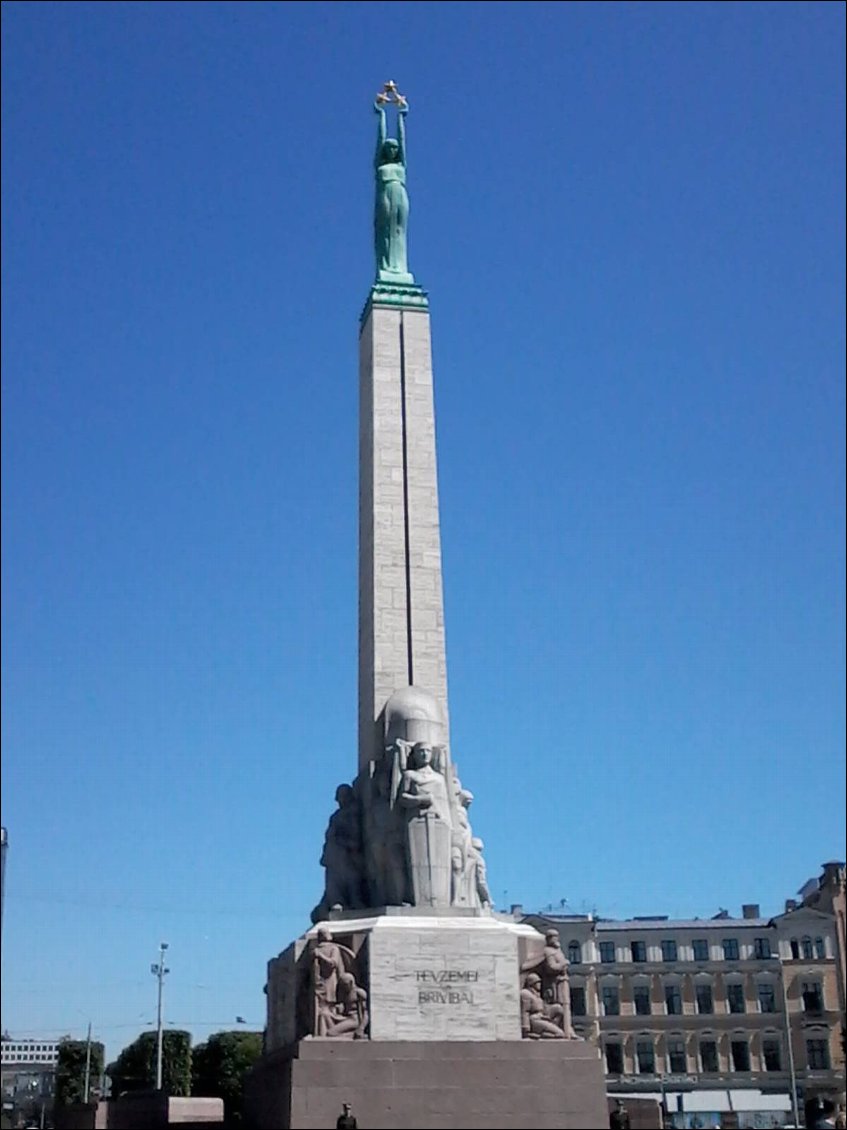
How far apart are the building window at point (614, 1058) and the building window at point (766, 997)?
764 centimetres

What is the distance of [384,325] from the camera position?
99.2 ft

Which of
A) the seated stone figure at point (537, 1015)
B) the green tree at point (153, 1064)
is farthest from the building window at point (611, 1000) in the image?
the seated stone figure at point (537, 1015)

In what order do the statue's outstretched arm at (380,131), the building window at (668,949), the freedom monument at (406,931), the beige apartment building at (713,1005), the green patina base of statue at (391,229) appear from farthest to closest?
the building window at (668,949) < the beige apartment building at (713,1005) < the statue's outstretched arm at (380,131) < the green patina base of statue at (391,229) < the freedom monument at (406,931)

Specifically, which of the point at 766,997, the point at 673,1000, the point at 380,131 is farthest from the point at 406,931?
the point at 766,997

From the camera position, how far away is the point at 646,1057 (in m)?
68.5

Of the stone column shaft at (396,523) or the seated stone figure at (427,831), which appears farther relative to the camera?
the stone column shaft at (396,523)

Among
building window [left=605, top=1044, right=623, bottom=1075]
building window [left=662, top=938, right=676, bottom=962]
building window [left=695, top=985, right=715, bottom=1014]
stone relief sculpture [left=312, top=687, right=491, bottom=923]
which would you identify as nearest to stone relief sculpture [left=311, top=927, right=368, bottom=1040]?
stone relief sculpture [left=312, top=687, right=491, bottom=923]

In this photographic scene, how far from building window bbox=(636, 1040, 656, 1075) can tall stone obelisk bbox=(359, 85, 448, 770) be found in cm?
4754

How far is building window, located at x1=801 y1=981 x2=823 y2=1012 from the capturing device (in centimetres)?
6950

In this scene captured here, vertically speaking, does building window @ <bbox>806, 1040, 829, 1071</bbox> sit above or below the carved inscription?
below

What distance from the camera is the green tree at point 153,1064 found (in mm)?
69000

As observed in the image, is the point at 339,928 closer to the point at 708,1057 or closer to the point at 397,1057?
the point at 397,1057

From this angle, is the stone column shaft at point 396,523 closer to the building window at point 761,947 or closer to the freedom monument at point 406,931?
the freedom monument at point 406,931

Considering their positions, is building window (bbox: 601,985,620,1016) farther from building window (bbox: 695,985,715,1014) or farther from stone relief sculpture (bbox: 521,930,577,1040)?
stone relief sculpture (bbox: 521,930,577,1040)
